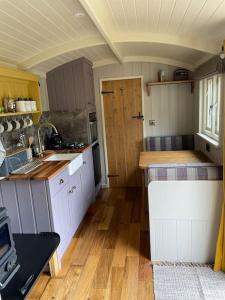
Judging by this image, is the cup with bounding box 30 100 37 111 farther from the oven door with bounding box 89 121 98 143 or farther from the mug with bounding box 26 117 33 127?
the oven door with bounding box 89 121 98 143

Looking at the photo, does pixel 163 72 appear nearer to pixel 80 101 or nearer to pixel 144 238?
pixel 80 101

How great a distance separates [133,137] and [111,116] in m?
0.54

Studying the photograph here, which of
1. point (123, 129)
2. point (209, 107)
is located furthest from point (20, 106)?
point (209, 107)

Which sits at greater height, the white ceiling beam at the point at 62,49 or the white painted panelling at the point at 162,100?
the white ceiling beam at the point at 62,49

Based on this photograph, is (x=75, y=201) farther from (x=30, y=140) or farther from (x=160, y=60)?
(x=160, y=60)

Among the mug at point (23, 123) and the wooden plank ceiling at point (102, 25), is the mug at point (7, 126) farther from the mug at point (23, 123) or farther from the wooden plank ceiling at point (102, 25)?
the wooden plank ceiling at point (102, 25)

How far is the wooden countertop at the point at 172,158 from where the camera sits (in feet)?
9.05

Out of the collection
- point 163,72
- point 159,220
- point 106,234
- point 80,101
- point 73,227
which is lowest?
point 106,234

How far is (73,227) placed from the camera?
9.18 ft

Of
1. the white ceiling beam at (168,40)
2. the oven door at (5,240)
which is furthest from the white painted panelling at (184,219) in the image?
the oven door at (5,240)

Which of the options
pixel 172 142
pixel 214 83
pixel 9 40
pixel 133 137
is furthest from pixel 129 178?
pixel 9 40

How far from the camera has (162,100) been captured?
4074 mm

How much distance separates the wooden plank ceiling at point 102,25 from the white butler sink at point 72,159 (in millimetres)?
1164

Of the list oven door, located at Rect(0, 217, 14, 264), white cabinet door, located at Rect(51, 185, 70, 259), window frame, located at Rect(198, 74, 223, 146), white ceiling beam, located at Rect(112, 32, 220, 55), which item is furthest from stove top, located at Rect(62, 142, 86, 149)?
oven door, located at Rect(0, 217, 14, 264)
